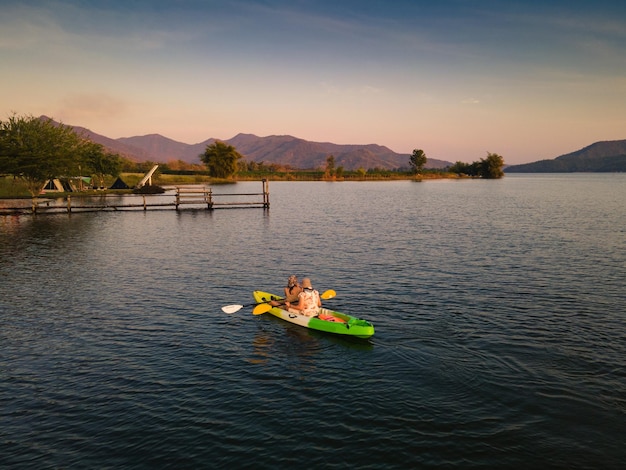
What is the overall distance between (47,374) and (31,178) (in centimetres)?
6720

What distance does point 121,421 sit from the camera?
1207 cm

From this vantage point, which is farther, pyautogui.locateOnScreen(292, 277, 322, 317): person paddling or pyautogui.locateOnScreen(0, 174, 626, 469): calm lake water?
pyautogui.locateOnScreen(292, 277, 322, 317): person paddling

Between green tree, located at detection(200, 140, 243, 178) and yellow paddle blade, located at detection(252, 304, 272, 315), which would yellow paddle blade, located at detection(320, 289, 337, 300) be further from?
green tree, located at detection(200, 140, 243, 178)

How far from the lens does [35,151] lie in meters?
68.5

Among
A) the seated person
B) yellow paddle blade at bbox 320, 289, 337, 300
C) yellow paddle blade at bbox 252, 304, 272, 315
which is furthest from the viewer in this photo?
yellow paddle blade at bbox 320, 289, 337, 300

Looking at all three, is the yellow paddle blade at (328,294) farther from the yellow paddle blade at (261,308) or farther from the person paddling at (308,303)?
the yellow paddle blade at (261,308)

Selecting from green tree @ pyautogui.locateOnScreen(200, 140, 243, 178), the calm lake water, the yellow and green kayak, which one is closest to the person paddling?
the yellow and green kayak

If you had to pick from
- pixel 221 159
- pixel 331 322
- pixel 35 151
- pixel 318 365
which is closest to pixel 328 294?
pixel 331 322

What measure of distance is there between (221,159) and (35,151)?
102155 millimetres

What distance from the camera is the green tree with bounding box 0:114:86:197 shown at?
209 ft

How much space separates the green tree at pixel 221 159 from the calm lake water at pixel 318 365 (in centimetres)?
13981

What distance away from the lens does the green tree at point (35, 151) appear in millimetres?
63750

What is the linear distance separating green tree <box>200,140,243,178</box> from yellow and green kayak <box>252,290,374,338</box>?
15609 cm

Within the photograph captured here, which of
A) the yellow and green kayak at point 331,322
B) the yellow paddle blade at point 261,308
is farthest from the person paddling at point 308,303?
the yellow paddle blade at point 261,308
